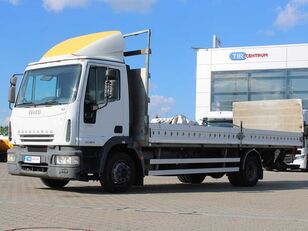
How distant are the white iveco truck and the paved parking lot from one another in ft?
1.95

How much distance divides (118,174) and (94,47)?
9.75ft

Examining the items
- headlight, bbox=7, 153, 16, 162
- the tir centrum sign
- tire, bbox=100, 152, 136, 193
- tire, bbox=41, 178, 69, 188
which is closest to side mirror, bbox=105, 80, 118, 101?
tire, bbox=100, 152, 136, 193

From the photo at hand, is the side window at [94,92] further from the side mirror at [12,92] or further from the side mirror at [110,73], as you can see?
the side mirror at [12,92]

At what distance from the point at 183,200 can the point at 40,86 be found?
4.18 meters

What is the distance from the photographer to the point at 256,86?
41.2m

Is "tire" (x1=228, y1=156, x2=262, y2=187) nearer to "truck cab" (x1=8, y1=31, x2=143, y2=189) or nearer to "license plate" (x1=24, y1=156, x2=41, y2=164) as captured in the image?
"truck cab" (x1=8, y1=31, x2=143, y2=189)

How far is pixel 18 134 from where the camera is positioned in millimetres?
13516

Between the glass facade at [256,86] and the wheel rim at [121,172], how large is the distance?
27.7m

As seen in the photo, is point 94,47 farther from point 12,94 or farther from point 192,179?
point 192,179

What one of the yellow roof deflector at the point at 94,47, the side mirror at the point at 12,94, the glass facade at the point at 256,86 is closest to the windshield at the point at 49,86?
the side mirror at the point at 12,94

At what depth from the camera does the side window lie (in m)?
12.8

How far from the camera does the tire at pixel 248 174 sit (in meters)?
17.2

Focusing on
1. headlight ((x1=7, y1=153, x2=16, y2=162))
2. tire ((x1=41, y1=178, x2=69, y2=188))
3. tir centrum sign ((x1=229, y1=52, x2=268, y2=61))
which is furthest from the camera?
tir centrum sign ((x1=229, y1=52, x2=268, y2=61))

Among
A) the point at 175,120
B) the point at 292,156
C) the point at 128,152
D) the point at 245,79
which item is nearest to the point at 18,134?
the point at 128,152
